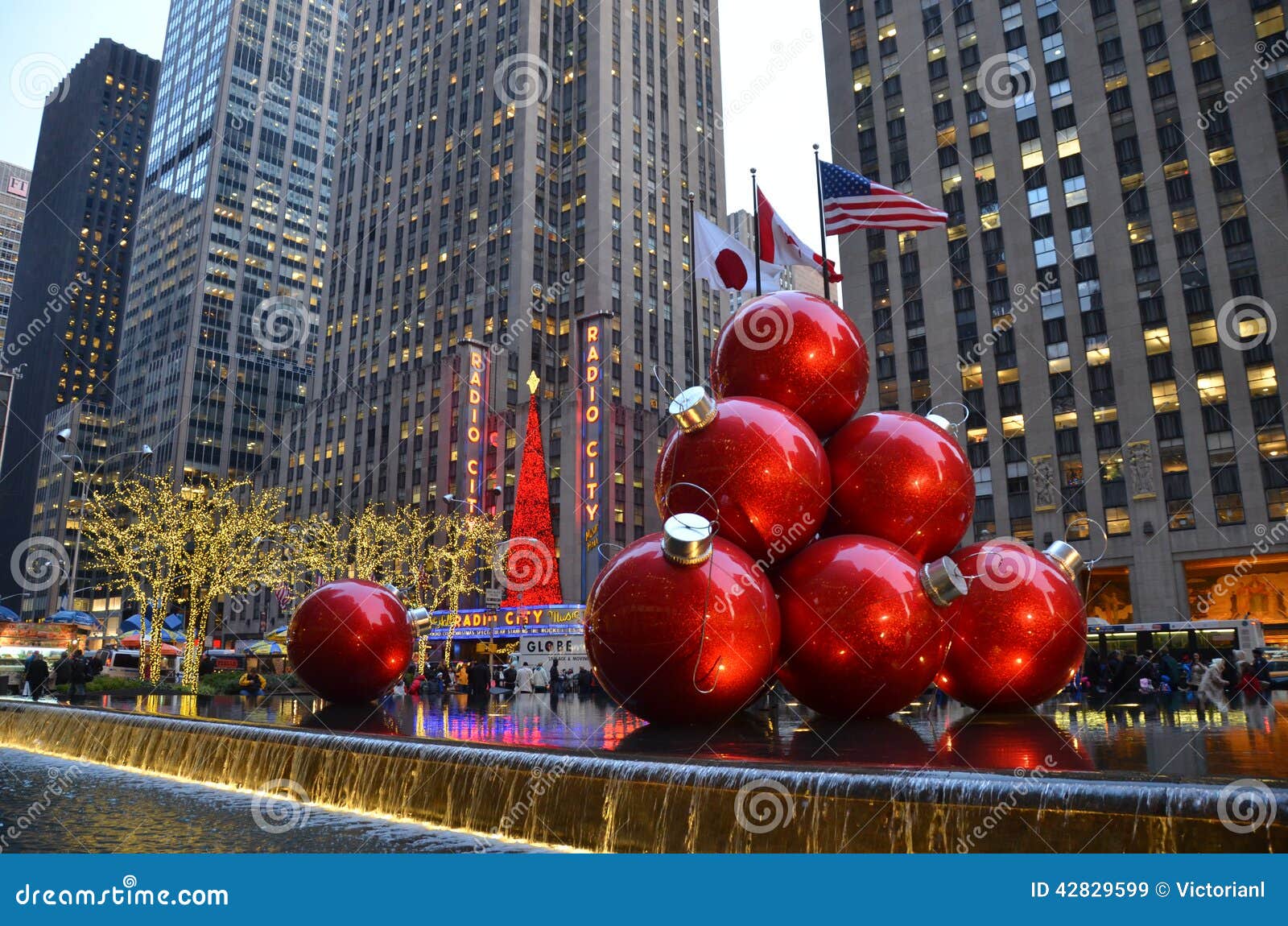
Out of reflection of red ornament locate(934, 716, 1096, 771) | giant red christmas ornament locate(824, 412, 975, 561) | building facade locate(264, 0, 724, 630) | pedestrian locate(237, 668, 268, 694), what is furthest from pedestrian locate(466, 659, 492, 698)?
building facade locate(264, 0, 724, 630)

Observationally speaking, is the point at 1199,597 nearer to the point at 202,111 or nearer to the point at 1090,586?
the point at 1090,586

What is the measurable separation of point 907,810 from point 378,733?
656cm

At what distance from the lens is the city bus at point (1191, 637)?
112 ft

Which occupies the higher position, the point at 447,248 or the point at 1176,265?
the point at 447,248

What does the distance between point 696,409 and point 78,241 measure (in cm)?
18798

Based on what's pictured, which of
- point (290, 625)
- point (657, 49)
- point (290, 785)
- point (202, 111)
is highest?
point (202, 111)

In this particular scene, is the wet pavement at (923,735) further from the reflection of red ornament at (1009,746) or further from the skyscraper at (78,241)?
the skyscraper at (78,241)

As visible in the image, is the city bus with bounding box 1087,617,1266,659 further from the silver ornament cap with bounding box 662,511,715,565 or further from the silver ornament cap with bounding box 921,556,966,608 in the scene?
the silver ornament cap with bounding box 662,511,715,565

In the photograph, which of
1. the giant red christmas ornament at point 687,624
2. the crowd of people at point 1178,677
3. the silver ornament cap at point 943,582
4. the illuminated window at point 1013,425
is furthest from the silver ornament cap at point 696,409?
the illuminated window at point 1013,425

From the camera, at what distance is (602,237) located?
3381 inches

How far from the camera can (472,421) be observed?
7531cm

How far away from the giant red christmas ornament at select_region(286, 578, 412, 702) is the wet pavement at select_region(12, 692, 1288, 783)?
586 millimetres

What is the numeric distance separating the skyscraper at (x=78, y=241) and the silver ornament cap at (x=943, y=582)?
548 ft

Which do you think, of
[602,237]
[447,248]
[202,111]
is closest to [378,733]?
[602,237]
